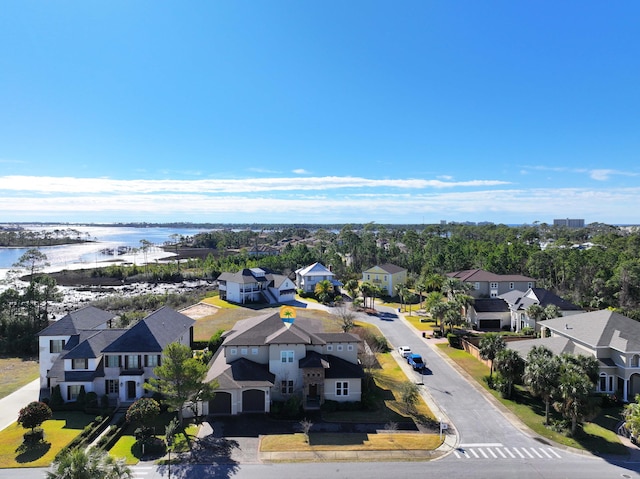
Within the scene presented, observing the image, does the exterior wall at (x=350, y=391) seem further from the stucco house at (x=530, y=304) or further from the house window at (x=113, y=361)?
the stucco house at (x=530, y=304)

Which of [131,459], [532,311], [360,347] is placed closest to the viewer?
[131,459]

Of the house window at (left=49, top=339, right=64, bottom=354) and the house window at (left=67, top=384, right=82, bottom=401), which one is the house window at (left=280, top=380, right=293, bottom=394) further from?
the house window at (left=49, top=339, right=64, bottom=354)

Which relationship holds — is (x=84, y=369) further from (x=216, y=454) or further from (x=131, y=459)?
(x=216, y=454)

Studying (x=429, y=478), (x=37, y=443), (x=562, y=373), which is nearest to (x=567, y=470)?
(x=562, y=373)

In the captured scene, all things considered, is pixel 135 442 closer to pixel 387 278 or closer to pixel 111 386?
pixel 111 386

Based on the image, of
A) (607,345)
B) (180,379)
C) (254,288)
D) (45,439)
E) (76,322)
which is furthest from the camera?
(254,288)

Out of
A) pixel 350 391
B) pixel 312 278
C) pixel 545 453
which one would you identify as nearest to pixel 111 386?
pixel 350 391

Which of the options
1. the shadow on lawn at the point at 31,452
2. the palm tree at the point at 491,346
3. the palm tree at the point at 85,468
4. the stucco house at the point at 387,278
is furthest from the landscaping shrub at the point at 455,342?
the shadow on lawn at the point at 31,452
